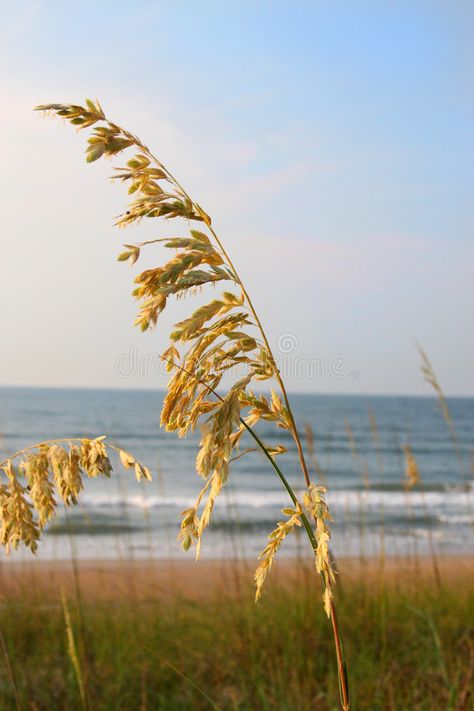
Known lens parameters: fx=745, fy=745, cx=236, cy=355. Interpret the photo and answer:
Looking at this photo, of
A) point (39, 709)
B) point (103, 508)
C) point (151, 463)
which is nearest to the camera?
point (39, 709)

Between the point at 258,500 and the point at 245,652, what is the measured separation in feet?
49.7

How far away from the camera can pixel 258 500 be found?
19078mm

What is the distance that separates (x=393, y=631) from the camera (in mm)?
4598

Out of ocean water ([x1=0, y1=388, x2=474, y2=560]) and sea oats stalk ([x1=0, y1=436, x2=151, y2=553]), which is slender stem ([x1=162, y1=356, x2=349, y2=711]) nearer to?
sea oats stalk ([x1=0, y1=436, x2=151, y2=553])

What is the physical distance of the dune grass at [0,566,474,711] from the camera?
3480mm

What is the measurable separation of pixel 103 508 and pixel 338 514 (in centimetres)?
540

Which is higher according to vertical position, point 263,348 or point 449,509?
point 263,348

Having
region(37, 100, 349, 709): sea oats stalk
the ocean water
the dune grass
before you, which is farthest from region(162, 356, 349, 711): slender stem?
the dune grass

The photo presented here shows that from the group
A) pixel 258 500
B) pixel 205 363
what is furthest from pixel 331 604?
pixel 258 500

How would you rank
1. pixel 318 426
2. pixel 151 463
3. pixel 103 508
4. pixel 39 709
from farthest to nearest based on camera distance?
1. pixel 318 426
2. pixel 151 463
3. pixel 103 508
4. pixel 39 709

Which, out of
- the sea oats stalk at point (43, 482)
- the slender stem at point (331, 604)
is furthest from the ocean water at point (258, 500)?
the slender stem at point (331, 604)

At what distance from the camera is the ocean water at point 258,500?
323 inches

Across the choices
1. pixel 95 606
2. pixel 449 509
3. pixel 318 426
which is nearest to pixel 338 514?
pixel 449 509

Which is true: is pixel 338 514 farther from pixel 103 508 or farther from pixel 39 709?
pixel 39 709
